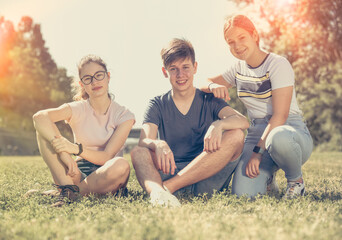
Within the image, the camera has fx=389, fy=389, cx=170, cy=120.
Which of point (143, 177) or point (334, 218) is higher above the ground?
point (143, 177)

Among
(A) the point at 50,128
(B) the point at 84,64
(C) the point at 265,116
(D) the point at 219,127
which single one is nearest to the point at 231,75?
(C) the point at 265,116

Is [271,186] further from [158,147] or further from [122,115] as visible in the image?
[122,115]

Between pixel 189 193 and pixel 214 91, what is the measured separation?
4.38 ft

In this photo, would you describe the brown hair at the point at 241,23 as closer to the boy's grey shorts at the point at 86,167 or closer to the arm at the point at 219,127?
the arm at the point at 219,127

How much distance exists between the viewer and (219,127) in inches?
178

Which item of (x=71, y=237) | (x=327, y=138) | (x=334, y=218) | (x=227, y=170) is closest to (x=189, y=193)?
(x=227, y=170)

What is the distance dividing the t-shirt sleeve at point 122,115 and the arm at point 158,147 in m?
0.25

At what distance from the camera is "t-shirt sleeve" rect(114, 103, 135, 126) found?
16.5ft

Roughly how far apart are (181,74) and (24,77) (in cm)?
3639

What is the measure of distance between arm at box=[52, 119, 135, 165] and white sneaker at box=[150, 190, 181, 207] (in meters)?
0.99

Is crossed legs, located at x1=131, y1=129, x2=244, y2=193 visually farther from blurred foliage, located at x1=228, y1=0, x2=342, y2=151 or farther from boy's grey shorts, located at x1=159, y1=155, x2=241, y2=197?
blurred foliage, located at x1=228, y1=0, x2=342, y2=151

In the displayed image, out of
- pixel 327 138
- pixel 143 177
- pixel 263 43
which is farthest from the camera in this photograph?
pixel 327 138

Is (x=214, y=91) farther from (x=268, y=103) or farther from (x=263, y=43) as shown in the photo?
(x=263, y=43)

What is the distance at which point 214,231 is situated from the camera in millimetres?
2811
